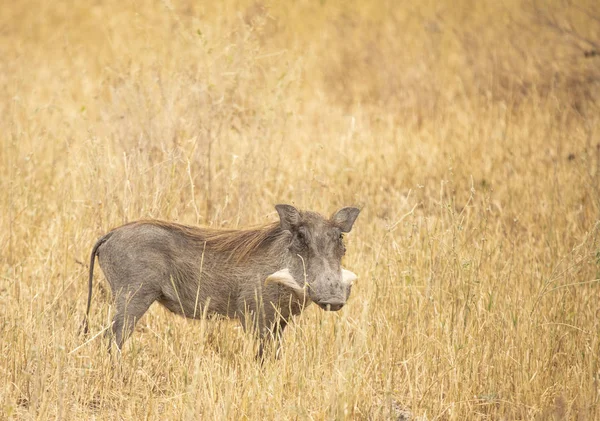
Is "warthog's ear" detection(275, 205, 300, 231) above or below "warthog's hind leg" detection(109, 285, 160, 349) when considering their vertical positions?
above

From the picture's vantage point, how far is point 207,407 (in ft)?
11.2

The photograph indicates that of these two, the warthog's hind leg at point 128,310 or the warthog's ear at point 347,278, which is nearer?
the warthog's ear at point 347,278

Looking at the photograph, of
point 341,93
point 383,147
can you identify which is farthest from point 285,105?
point 341,93

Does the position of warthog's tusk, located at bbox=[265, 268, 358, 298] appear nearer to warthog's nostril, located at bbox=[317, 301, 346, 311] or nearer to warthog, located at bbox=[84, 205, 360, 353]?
warthog, located at bbox=[84, 205, 360, 353]

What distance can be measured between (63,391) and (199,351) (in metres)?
0.77

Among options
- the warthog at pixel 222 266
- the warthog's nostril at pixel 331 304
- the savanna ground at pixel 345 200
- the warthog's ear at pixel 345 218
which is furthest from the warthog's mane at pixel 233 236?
the warthog's nostril at pixel 331 304

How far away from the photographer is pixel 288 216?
3812 mm

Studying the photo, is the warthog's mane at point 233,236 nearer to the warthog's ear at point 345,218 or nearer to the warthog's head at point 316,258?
the warthog's head at point 316,258

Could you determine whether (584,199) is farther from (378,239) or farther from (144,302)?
(144,302)

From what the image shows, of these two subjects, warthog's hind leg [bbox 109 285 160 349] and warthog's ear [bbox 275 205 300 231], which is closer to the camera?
warthog's ear [bbox 275 205 300 231]

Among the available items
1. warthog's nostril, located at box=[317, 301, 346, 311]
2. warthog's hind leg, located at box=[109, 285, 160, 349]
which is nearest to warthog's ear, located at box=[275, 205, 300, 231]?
warthog's nostril, located at box=[317, 301, 346, 311]

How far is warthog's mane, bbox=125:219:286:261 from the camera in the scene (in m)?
4.10

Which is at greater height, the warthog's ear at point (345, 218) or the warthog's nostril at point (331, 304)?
the warthog's ear at point (345, 218)

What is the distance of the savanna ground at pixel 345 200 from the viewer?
3705 millimetres
